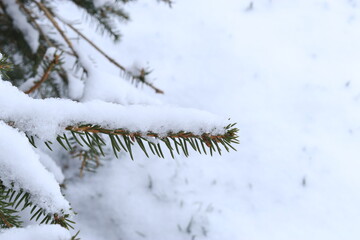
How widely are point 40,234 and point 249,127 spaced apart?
7.87 ft

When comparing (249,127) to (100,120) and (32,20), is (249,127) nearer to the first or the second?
(32,20)

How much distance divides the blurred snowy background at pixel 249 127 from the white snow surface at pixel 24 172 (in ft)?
2.90

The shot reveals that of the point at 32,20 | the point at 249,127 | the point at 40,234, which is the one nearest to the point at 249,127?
the point at 249,127

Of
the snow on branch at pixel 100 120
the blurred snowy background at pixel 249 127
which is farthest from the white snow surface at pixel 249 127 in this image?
the snow on branch at pixel 100 120

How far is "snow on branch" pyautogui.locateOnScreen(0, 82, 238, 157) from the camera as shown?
0.62m

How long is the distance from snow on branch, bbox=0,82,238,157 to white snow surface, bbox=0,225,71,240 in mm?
155

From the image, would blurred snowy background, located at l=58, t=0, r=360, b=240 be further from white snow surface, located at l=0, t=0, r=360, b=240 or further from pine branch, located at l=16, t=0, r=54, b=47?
pine branch, located at l=16, t=0, r=54, b=47

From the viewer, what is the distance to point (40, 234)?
59 cm

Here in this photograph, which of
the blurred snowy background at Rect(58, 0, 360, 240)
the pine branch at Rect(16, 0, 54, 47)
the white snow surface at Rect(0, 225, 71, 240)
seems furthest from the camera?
the blurred snowy background at Rect(58, 0, 360, 240)

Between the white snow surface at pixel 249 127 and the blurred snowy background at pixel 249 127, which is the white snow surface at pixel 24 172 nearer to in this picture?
the blurred snowy background at pixel 249 127

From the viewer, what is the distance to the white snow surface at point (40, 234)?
1.89ft

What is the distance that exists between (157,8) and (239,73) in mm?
1299

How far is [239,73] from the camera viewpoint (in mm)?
3297

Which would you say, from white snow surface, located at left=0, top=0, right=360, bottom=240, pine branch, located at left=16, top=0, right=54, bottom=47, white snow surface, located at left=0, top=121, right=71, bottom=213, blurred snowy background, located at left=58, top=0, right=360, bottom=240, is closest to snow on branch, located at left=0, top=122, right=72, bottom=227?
white snow surface, located at left=0, top=121, right=71, bottom=213
